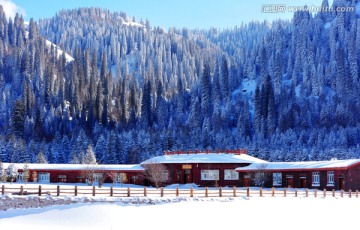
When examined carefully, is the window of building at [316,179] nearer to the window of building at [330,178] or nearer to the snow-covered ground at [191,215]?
the window of building at [330,178]

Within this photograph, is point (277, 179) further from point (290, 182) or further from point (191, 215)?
point (191, 215)

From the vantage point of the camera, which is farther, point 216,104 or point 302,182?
point 216,104

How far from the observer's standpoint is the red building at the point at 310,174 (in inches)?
2291

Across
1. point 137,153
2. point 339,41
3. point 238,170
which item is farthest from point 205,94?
point 238,170

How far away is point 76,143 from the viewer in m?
114

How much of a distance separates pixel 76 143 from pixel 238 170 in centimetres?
5789

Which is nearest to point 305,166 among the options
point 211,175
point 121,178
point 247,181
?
point 247,181

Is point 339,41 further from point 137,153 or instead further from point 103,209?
point 103,209

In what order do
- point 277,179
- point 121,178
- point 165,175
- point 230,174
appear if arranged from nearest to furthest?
point 277,179 < point 230,174 < point 165,175 < point 121,178

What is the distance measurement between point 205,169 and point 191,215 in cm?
2912

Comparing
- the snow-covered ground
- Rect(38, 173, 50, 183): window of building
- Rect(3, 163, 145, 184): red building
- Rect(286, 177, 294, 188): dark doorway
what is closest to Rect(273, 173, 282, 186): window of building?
Rect(286, 177, 294, 188): dark doorway

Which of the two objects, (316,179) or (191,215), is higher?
(316,179)

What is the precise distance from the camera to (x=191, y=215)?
38.2 m

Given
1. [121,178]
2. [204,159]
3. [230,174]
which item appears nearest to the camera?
[204,159]
